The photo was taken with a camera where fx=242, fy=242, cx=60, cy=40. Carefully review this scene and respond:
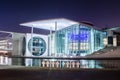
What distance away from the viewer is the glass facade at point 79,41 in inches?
1761

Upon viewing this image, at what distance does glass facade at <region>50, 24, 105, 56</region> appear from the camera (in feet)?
147

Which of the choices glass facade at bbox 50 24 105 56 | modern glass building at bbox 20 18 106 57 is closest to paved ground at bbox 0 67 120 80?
modern glass building at bbox 20 18 106 57

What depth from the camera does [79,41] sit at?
44688mm

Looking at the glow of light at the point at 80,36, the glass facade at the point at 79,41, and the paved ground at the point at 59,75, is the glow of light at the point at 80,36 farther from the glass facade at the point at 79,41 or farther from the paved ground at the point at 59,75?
the paved ground at the point at 59,75

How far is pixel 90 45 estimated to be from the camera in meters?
45.1

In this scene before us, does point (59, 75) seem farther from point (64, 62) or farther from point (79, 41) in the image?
point (79, 41)

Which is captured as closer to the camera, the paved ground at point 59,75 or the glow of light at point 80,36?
the paved ground at point 59,75

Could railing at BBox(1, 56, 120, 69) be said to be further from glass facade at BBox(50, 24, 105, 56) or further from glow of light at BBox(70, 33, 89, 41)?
glow of light at BBox(70, 33, 89, 41)

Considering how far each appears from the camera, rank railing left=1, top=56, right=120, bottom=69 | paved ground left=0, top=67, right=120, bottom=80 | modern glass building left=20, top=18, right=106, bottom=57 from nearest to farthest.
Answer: paved ground left=0, top=67, right=120, bottom=80 → railing left=1, top=56, right=120, bottom=69 → modern glass building left=20, top=18, right=106, bottom=57

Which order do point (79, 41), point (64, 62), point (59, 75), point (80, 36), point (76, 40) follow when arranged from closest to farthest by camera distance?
point (59, 75) < point (64, 62) < point (79, 41) < point (80, 36) < point (76, 40)

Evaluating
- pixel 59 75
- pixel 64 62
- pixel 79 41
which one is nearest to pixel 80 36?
pixel 79 41

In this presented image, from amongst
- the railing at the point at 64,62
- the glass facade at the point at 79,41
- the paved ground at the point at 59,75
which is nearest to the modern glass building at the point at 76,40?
the glass facade at the point at 79,41

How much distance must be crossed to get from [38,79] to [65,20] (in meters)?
24.9

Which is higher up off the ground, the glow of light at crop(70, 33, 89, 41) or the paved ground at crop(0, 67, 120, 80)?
the glow of light at crop(70, 33, 89, 41)
